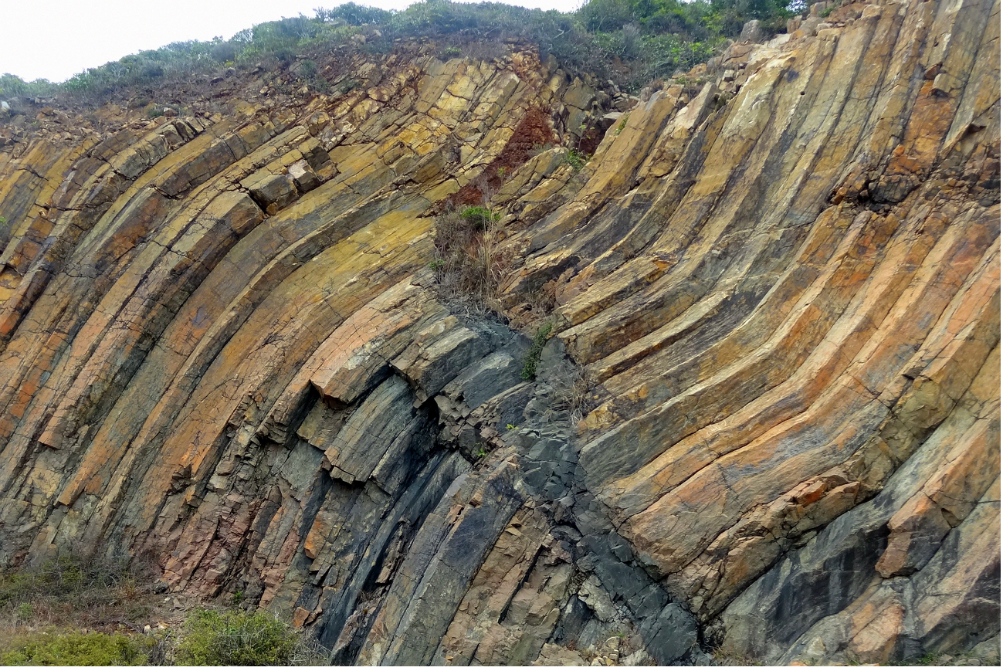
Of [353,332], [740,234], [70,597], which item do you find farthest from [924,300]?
[70,597]

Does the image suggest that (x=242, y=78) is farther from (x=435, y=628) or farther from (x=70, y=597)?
(x=435, y=628)

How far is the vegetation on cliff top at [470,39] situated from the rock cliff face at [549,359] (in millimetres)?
2108

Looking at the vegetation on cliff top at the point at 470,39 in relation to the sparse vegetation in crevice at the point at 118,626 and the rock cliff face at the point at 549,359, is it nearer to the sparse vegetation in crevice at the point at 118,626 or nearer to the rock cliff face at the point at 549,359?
the rock cliff face at the point at 549,359

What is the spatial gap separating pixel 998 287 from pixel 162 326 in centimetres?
1430

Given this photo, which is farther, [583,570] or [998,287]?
[583,570]

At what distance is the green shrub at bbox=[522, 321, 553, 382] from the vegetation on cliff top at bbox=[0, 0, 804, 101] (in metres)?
9.25

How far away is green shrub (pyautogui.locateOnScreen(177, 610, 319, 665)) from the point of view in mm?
10266

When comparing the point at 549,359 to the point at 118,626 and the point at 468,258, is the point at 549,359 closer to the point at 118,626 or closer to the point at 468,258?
the point at 468,258

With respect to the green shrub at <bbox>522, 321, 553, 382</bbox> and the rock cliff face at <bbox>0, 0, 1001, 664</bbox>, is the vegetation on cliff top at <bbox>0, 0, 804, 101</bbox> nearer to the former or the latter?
the rock cliff face at <bbox>0, 0, 1001, 664</bbox>

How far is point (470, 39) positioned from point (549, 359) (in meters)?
10.6

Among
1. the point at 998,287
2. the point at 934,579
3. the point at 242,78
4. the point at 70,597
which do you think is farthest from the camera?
the point at 242,78

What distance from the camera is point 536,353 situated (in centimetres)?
1214

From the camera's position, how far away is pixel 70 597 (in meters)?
11.6

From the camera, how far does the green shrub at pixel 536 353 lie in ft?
39.4
